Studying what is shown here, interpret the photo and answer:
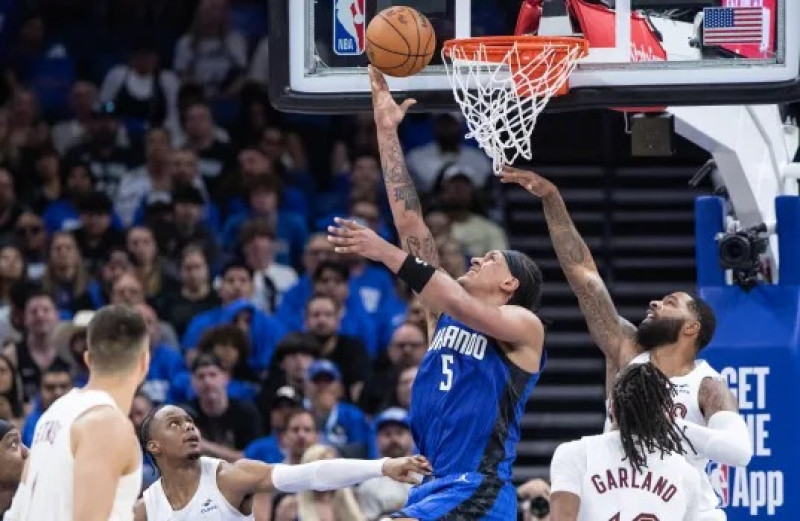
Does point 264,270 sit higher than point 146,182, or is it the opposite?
point 146,182

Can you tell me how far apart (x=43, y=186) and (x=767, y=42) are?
7.78m

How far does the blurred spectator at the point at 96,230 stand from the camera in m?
13.7

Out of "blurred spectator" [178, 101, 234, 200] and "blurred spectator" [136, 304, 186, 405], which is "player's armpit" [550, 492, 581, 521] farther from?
"blurred spectator" [178, 101, 234, 200]

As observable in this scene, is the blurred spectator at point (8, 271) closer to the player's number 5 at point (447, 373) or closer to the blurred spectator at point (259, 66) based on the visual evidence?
the blurred spectator at point (259, 66)

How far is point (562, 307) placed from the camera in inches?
555

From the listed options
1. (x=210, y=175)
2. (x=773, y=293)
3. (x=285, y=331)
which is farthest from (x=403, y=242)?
(x=210, y=175)

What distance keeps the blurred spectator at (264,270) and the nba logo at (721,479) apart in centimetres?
449

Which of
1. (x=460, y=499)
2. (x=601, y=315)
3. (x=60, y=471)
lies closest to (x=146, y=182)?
(x=601, y=315)

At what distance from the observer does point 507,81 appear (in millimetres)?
7945

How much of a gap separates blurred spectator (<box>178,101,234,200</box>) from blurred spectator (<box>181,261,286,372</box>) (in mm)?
2069

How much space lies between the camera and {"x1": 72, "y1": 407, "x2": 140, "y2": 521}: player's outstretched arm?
646 cm

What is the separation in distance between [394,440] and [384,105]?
3.68m

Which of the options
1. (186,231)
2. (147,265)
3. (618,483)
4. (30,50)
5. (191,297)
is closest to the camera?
(618,483)

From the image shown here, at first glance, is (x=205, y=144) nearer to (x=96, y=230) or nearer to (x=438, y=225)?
(x=96, y=230)
